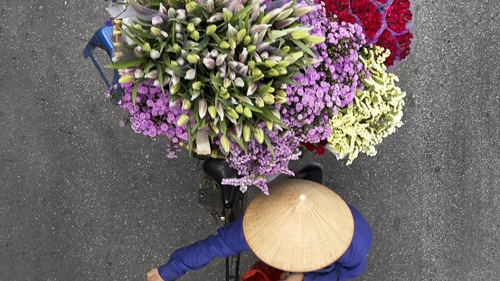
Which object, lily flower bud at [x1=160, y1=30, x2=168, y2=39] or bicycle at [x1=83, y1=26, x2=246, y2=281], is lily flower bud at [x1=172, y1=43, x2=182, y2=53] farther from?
bicycle at [x1=83, y1=26, x2=246, y2=281]

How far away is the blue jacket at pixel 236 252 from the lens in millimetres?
1998

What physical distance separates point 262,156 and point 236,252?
25.2 inches

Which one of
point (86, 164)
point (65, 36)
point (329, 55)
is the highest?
point (329, 55)

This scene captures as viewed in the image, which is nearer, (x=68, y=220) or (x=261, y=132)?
(x=261, y=132)

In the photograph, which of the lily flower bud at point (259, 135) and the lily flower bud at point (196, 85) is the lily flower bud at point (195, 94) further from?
the lily flower bud at point (259, 135)

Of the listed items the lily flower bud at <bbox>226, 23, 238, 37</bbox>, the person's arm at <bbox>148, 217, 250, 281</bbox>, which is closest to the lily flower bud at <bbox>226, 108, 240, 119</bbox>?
the lily flower bud at <bbox>226, 23, 238, 37</bbox>

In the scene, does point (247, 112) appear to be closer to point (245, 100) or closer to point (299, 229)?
point (245, 100)

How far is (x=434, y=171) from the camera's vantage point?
3.05 m

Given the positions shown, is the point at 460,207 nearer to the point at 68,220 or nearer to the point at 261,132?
the point at 261,132

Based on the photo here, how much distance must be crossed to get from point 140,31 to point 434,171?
2338 mm

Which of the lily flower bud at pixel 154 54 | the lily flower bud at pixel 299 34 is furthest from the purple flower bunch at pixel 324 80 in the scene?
the lily flower bud at pixel 154 54

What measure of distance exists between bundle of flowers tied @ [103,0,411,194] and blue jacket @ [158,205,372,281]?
0.47 m

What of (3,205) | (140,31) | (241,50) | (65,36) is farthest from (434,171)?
(3,205)

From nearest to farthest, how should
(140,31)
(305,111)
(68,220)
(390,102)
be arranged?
(140,31) → (305,111) → (390,102) → (68,220)
